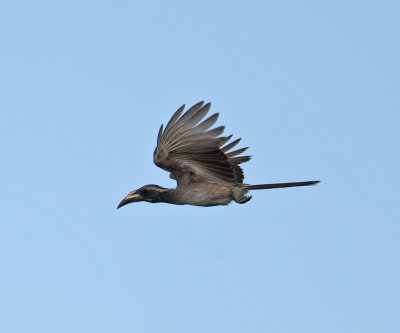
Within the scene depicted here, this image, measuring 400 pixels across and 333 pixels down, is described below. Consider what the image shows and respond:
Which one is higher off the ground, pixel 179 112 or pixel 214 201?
pixel 179 112

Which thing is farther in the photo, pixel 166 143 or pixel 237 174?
pixel 237 174

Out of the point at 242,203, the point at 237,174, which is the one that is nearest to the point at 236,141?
the point at 237,174

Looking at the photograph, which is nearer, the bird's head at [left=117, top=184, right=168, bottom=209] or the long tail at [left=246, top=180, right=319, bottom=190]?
the long tail at [left=246, top=180, right=319, bottom=190]

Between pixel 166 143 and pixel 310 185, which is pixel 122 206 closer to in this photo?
pixel 166 143

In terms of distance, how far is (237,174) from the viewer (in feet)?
60.3

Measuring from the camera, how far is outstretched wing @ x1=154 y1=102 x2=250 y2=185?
16328 millimetres

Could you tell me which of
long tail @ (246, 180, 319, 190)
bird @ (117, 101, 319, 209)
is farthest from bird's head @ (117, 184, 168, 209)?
long tail @ (246, 180, 319, 190)

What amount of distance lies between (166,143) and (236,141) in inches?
97.3

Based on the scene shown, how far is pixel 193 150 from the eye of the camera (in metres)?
16.8

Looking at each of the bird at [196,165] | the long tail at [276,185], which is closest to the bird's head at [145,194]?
the bird at [196,165]

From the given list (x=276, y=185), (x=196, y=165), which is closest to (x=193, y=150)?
(x=196, y=165)

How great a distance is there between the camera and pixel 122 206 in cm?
1827

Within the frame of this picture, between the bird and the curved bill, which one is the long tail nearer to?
the bird

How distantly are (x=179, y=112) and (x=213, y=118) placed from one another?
0.54 meters
